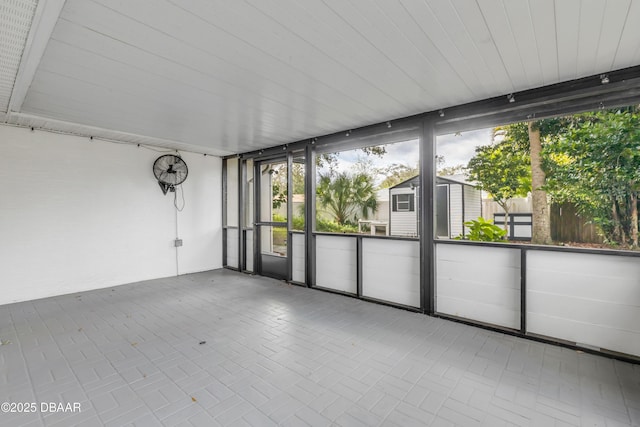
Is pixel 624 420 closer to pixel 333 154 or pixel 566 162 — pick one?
pixel 566 162

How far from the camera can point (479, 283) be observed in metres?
3.36

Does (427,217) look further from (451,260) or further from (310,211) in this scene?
(310,211)

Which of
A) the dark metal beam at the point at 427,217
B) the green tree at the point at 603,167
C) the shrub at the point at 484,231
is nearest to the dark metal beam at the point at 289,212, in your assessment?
the dark metal beam at the point at 427,217

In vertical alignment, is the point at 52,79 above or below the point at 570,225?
above

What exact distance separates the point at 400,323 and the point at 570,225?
77.0 inches

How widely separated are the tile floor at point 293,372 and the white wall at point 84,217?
82cm

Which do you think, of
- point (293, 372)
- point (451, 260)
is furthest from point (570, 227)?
point (293, 372)

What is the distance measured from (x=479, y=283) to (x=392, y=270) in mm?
1077

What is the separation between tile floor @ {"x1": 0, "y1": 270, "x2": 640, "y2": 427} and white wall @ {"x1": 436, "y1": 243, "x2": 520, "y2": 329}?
0.70 feet

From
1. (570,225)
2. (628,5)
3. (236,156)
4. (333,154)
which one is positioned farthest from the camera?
(236,156)

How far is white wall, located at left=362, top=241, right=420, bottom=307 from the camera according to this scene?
3.88 meters

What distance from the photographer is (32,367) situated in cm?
251

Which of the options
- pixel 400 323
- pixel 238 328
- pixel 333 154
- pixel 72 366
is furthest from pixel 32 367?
pixel 333 154

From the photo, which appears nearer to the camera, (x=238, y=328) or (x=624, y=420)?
(x=624, y=420)
